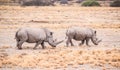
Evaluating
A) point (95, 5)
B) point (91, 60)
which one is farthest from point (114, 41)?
point (95, 5)

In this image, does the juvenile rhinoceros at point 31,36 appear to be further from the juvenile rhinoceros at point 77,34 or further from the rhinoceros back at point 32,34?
the juvenile rhinoceros at point 77,34

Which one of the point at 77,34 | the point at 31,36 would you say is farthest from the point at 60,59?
the point at 77,34

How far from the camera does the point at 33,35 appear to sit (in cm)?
1997

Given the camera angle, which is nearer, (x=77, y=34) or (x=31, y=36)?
(x=31, y=36)

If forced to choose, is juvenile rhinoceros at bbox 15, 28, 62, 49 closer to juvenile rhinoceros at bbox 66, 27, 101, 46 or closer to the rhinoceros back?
the rhinoceros back

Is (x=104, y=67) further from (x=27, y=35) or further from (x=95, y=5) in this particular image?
(x=95, y=5)

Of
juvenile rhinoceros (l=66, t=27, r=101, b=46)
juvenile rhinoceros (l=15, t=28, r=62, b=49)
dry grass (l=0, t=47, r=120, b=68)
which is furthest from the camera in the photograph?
juvenile rhinoceros (l=66, t=27, r=101, b=46)

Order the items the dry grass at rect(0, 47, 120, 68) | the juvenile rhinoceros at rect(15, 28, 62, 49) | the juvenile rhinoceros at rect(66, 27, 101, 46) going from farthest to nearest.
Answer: the juvenile rhinoceros at rect(66, 27, 101, 46) → the juvenile rhinoceros at rect(15, 28, 62, 49) → the dry grass at rect(0, 47, 120, 68)

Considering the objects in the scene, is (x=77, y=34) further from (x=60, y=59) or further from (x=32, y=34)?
(x=60, y=59)

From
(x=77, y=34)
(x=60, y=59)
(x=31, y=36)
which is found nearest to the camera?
(x=60, y=59)

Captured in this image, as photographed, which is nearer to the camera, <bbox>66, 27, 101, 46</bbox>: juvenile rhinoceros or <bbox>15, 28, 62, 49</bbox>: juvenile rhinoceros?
<bbox>15, 28, 62, 49</bbox>: juvenile rhinoceros

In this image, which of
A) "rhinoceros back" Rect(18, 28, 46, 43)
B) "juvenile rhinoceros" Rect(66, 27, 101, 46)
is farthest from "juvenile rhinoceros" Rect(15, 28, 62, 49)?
"juvenile rhinoceros" Rect(66, 27, 101, 46)

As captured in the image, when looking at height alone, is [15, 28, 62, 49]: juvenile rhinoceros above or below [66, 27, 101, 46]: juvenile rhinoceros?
above

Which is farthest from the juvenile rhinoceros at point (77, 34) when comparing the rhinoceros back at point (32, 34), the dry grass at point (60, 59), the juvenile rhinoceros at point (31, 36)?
the dry grass at point (60, 59)
